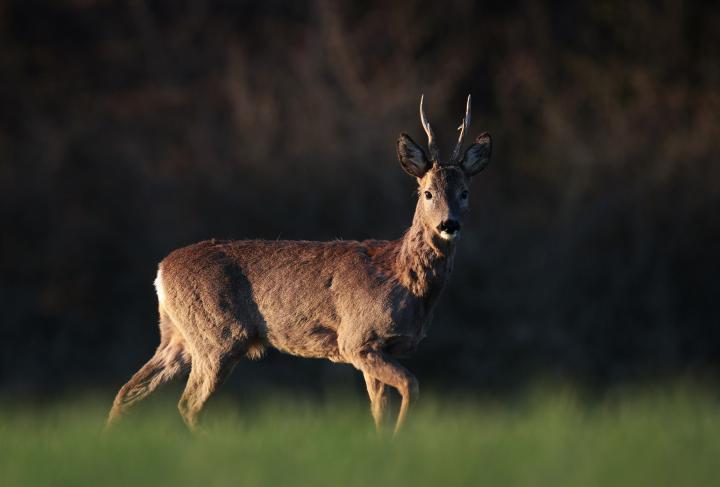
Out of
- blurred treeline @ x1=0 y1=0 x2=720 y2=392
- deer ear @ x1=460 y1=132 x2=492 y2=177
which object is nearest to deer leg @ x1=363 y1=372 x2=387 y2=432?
deer ear @ x1=460 y1=132 x2=492 y2=177

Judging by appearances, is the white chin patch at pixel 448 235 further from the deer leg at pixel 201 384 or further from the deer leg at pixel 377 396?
the deer leg at pixel 201 384

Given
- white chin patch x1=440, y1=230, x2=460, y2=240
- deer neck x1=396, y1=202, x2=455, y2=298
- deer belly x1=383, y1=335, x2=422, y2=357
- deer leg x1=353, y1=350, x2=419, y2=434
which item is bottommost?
deer leg x1=353, y1=350, x2=419, y2=434

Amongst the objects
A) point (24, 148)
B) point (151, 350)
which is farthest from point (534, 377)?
point (24, 148)

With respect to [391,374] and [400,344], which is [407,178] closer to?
[400,344]

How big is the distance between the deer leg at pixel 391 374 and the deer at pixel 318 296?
12mm

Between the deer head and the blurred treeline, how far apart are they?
32.2ft

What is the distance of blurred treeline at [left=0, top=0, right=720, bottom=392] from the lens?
21188mm

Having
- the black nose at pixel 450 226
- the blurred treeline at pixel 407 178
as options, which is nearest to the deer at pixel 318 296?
the black nose at pixel 450 226

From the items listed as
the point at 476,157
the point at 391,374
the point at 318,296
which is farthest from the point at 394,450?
the point at 476,157

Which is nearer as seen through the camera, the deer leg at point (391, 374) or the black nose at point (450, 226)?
the deer leg at point (391, 374)

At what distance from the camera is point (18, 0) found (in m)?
25.8

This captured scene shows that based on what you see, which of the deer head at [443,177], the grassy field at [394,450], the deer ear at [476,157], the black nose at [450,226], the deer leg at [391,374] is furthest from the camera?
the deer ear at [476,157]

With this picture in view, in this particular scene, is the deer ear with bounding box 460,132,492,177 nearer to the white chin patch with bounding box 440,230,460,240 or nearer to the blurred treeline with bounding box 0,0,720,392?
the white chin patch with bounding box 440,230,460,240

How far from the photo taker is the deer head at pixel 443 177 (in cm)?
995
